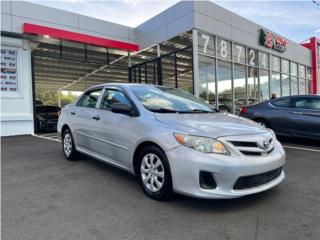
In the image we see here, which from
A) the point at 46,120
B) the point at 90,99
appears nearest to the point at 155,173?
the point at 90,99

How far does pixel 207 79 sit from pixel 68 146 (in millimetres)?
7593

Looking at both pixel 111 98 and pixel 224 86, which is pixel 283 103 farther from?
pixel 111 98

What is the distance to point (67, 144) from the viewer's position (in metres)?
5.82

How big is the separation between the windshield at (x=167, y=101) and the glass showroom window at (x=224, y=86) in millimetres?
7945

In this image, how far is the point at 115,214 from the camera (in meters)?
3.18

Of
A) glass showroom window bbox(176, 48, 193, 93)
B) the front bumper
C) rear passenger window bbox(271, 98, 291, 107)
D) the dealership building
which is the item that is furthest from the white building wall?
the front bumper

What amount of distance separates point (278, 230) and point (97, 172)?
120 inches

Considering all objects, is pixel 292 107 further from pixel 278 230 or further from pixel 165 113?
pixel 278 230

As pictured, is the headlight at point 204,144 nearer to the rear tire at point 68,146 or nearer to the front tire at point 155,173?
the front tire at point 155,173

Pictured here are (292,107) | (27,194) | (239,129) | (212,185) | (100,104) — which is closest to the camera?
(212,185)

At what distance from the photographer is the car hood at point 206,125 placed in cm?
331

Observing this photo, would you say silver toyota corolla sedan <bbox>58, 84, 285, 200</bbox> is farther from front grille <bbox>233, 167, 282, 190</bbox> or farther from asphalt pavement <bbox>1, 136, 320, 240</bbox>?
asphalt pavement <bbox>1, 136, 320, 240</bbox>

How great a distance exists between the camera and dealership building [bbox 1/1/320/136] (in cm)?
1058

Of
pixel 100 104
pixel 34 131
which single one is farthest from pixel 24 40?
pixel 100 104
